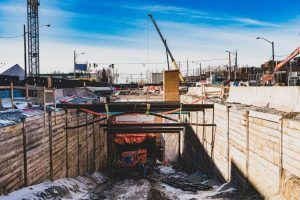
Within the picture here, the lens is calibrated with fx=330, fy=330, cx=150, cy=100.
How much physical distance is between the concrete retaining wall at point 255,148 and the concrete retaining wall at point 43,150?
30.7 feet

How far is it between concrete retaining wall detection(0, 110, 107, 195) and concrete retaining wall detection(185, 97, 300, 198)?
9362mm

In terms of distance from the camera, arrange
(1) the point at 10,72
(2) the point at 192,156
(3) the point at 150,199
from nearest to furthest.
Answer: (3) the point at 150,199, (2) the point at 192,156, (1) the point at 10,72

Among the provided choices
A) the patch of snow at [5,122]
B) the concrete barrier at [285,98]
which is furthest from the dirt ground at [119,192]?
the concrete barrier at [285,98]

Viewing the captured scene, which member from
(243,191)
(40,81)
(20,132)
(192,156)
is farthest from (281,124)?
(40,81)

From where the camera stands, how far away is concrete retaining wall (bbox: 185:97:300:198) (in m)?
11.4

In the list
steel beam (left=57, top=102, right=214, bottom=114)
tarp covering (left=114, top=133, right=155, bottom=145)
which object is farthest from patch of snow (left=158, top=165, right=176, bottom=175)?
steel beam (left=57, top=102, right=214, bottom=114)

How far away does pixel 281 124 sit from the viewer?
11.9 m

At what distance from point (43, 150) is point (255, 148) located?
9953 mm

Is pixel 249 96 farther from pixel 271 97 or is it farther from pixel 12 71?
pixel 12 71

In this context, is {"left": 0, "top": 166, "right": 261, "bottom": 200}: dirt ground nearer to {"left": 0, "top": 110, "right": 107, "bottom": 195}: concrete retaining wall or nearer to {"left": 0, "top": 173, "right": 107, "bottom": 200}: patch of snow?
{"left": 0, "top": 173, "right": 107, "bottom": 200}: patch of snow

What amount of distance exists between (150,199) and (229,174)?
4.88 meters

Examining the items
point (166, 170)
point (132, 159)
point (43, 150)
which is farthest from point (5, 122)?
point (132, 159)

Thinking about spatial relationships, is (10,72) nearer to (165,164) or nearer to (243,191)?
(165,164)

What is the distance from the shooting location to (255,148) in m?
14.6
